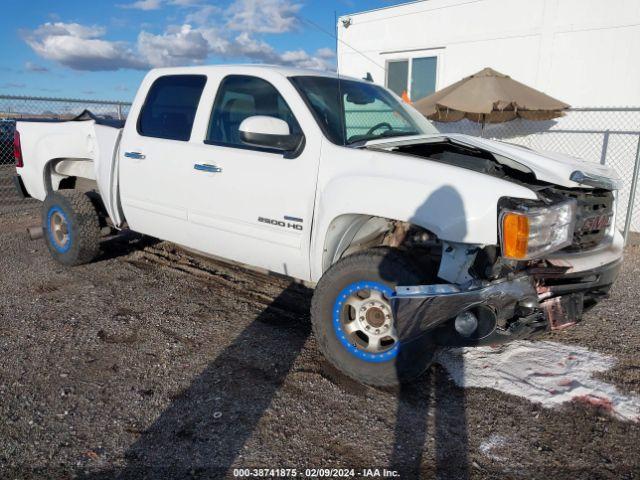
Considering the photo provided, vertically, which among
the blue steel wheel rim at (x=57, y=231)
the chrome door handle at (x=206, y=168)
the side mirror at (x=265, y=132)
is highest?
the side mirror at (x=265, y=132)

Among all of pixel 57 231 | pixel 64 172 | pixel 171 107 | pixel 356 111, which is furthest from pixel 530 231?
pixel 64 172

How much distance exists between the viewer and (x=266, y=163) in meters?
3.76

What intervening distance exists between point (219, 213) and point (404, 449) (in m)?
2.28

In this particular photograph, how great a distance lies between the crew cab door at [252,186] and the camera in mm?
3631

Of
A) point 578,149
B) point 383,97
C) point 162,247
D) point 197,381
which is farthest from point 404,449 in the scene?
point 578,149

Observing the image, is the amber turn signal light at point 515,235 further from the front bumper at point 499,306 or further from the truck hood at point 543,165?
the truck hood at point 543,165

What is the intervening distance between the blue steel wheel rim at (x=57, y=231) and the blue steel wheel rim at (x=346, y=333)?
351 cm

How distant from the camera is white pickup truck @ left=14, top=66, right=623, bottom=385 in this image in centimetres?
289

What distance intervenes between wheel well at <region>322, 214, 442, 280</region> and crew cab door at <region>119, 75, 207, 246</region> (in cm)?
143

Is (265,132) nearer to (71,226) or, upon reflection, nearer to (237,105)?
(237,105)

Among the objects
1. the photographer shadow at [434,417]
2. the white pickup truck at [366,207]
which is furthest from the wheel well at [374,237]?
the photographer shadow at [434,417]

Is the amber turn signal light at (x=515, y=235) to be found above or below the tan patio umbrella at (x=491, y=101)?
below

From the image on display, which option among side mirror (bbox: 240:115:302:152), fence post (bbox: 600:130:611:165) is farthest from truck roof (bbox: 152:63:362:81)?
fence post (bbox: 600:130:611:165)

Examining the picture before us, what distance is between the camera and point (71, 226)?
17.6 feet
